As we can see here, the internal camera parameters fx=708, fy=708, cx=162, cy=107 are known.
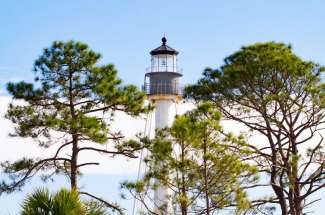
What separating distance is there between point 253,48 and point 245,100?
1.53 meters

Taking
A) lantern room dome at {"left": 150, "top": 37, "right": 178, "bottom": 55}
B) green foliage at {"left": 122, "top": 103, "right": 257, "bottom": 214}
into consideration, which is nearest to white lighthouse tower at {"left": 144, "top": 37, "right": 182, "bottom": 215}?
lantern room dome at {"left": 150, "top": 37, "right": 178, "bottom": 55}

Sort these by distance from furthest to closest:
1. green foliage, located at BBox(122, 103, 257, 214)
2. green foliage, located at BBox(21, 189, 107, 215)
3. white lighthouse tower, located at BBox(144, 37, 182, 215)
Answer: white lighthouse tower, located at BBox(144, 37, 182, 215)
green foliage, located at BBox(122, 103, 257, 214)
green foliage, located at BBox(21, 189, 107, 215)

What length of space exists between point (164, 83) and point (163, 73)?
39cm

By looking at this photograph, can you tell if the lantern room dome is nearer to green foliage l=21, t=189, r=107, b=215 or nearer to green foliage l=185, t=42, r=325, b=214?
green foliage l=185, t=42, r=325, b=214

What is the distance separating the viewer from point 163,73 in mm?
25969

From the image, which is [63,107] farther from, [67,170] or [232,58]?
[232,58]

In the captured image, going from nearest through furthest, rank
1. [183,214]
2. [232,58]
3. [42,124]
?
[183,214] → [42,124] → [232,58]

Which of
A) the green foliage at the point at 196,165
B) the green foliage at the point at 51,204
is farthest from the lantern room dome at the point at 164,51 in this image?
the green foliage at the point at 51,204

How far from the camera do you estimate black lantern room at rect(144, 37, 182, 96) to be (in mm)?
25734

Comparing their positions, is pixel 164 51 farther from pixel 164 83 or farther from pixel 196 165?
pixel 196 165

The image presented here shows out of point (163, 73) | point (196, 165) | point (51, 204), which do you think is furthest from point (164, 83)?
point (51, 204)

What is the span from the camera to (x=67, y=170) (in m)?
19.8

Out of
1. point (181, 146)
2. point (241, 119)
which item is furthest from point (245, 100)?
point (181, 146)

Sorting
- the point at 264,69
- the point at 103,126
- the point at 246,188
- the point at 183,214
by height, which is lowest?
the point at 183,214
